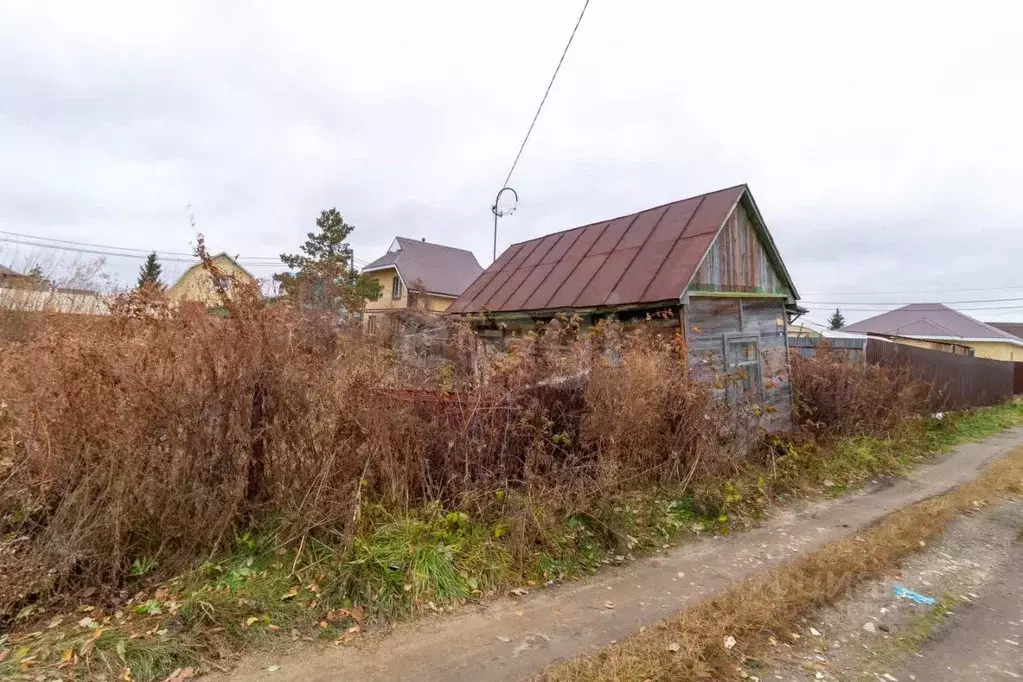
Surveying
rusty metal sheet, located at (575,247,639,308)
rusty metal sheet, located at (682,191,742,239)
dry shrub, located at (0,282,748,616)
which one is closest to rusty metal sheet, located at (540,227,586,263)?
rusty metal sheet, located at (575,247,639,308)

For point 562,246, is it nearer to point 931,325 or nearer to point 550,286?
point 550,286

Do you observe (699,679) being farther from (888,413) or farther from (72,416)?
(888,413)

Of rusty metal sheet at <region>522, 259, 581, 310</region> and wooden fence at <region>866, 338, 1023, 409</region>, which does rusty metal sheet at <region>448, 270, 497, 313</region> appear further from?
wooden fence at <region>866, 338, 1023, 409</region>

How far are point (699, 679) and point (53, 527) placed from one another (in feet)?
14.7

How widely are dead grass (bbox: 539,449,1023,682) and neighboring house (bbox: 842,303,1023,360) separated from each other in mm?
32526

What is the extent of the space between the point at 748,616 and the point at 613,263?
7.51 m

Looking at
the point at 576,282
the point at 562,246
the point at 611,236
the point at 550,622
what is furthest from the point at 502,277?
the point at 550,622

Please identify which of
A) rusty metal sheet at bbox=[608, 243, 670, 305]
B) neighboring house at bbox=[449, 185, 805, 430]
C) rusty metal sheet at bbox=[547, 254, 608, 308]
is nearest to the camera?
neighboring house at bbox=[449, 185, 805, 430]

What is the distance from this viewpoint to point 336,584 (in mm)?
3916

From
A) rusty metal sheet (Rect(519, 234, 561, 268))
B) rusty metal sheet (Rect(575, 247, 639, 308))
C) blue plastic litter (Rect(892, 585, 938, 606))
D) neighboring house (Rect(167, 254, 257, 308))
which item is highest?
rusty metal sheet (Rect(519, 234, 561, 268))

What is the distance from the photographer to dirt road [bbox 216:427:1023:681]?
3186mm

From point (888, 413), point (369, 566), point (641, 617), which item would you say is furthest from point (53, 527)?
point (888, 413)

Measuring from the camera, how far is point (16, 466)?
3834 mm

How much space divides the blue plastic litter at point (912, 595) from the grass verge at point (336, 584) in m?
1.04
